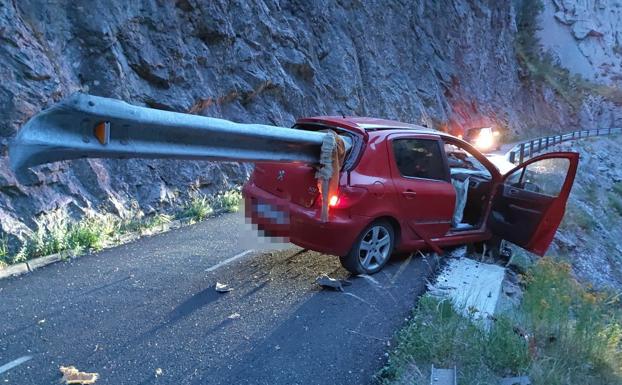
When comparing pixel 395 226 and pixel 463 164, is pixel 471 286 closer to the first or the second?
pixel 395 226

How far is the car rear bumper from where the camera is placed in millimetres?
6055

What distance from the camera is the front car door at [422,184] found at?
21.9 feet

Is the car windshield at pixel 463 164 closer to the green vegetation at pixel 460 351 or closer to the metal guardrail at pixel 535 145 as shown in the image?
the green vegetation at pixel 460 351

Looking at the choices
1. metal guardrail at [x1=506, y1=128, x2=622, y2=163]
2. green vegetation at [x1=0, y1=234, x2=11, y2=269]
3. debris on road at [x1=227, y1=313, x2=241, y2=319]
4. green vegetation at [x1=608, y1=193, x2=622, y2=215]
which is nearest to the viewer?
debris on road at [x1=227, y1=313, x2=241, y2=319]

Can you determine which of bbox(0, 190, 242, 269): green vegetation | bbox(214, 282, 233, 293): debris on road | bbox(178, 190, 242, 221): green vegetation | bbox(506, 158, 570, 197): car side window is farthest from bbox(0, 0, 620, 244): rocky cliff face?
bbox(506, 158, 570, 197): car side window

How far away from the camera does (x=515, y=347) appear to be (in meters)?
4.46

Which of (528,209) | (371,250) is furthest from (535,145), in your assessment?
(371,250)

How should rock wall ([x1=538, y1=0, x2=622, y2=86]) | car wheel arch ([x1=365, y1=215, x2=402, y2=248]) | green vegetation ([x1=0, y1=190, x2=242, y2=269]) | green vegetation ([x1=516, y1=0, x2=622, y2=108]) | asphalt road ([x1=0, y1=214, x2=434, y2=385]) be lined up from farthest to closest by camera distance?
rock wall ([x1=538, y1=0, x2=622, y2=86]) → green vegetation ([x1=516, y1=0, x2=622, y2=108]) → green vegetation ([x1=0, y1=190, x2=242, y2=269]) → car wheel arch ([x1=365, y1=215, x2=402, y2=248]) → asphalt road ([x1=0, y1=214, x2=434, y2=385])

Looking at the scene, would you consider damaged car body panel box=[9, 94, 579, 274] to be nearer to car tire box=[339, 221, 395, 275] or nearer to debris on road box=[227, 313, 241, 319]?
car tire box=[339, 221, 395, 275]

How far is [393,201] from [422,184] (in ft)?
2.11

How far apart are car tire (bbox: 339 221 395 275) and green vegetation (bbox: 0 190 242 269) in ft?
11.4

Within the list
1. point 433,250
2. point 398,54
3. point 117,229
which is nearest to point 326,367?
Answer: point 433,250

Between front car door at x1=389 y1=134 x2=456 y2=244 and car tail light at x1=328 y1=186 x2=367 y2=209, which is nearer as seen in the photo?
car tail light at x1=328 y1=186 x2=367 y2=209

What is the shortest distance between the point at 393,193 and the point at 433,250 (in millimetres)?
1439
